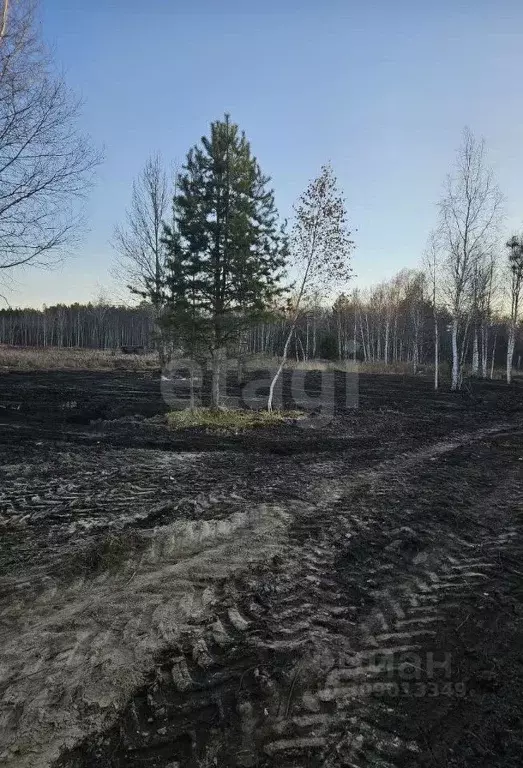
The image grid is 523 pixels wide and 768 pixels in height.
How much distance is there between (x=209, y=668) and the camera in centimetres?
296

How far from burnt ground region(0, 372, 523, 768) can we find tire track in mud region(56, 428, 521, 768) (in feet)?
0.04

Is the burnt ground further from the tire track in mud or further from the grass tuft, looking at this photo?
the grass tuft

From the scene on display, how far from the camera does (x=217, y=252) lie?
45.1 ft

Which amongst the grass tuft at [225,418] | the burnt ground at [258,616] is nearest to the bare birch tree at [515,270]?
the grass tuft at [225,418]

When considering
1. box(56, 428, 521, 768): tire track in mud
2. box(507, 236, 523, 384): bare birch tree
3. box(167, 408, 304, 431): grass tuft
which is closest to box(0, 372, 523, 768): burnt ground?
box(56, 428, 521, 768): tire track in mud

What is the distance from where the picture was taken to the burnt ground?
242 centimetres

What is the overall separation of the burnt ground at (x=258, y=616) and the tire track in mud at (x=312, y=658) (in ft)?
0.04

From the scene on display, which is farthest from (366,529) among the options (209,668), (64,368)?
(64,368)

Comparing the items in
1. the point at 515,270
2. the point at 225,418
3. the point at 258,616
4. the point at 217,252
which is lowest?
the point at 258,616

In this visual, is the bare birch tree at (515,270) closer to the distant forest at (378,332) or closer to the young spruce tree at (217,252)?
the distant forest at (378,332)

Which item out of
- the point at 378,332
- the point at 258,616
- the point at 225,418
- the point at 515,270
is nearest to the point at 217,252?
the point at 225,418

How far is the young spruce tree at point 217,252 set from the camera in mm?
13602

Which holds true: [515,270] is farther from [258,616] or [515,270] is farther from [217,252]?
[258,616]

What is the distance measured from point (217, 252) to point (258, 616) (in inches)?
466
